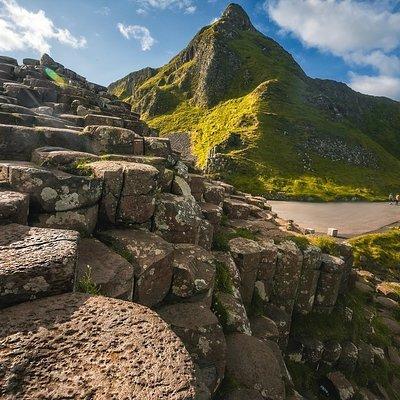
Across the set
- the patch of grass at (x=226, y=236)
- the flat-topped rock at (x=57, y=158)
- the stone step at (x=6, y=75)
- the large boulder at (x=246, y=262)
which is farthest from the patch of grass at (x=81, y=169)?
the stone step at (x=6, y=75)

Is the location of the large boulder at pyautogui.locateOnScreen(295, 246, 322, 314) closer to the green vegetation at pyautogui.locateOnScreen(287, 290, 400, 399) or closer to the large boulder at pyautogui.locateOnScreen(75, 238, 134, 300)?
the green vegetation at pyautogui.locateOnScreen(287, 290, 400, 399)

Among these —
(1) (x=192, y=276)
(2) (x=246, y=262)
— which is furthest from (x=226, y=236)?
(1) (x=192, y=276)

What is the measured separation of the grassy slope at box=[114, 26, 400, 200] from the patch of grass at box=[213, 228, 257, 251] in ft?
156

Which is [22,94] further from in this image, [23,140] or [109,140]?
[23,140]

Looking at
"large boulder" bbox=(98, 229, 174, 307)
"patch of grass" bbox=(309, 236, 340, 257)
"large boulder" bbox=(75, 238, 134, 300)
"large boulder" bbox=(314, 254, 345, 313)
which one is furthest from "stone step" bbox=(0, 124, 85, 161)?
"patch of grass" bbox=(309, 236, 340, 257)

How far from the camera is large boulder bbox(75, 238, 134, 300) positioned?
6535 mm

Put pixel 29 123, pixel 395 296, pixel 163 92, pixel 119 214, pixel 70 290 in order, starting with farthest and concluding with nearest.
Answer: pixel 163 92 < pixel 395 296 < pixel 29 123 < pixel 119 214 < pixel 70 290

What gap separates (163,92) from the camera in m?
155

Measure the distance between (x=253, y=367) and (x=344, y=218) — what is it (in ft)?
134

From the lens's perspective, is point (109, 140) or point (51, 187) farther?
point (109, 140)

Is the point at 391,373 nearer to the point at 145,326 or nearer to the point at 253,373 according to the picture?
the point at 253,373

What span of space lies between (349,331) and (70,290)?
1744cm

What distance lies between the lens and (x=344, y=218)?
44344 millimetres

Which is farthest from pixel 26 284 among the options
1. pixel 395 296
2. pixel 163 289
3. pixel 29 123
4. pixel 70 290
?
pixel 395 296
